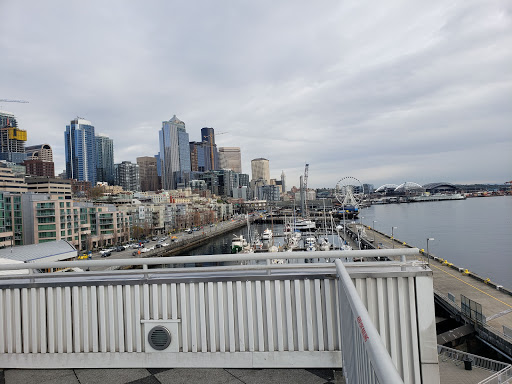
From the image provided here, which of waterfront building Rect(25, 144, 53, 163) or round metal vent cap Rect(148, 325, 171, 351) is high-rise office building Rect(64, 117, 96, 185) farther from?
round metal vent cap Rect(148, 325, 171, 351)

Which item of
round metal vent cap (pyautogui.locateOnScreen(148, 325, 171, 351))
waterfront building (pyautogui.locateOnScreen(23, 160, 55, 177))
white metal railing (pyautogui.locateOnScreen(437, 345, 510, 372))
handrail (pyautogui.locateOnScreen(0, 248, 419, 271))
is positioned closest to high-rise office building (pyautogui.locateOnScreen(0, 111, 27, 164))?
waterfront building (pyautogui.locateOnScreen(23, 160, 55, 177))

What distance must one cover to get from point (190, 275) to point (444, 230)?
60512 millimetres

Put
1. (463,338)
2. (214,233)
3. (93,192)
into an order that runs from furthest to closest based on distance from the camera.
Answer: (93,192), (214,233), (463,338)

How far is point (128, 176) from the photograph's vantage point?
154 m

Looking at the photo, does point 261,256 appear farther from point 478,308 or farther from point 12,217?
point 12,217

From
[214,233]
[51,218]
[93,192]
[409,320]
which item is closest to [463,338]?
[409,320]

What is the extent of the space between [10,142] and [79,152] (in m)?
27.9

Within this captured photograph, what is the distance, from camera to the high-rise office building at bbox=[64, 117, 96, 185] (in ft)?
529

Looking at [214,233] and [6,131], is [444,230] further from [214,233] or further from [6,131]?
[6,131]

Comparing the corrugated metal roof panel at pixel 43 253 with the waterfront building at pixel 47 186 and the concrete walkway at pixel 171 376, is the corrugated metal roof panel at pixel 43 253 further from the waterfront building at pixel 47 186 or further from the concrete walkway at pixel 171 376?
the waterfront building at pixel 47 186

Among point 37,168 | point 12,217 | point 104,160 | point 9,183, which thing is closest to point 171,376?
point 12,217

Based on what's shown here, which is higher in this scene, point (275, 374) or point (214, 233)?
point (275, 374)

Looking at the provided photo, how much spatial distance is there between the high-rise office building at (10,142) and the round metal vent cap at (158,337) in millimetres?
154187

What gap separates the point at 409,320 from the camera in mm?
2467
